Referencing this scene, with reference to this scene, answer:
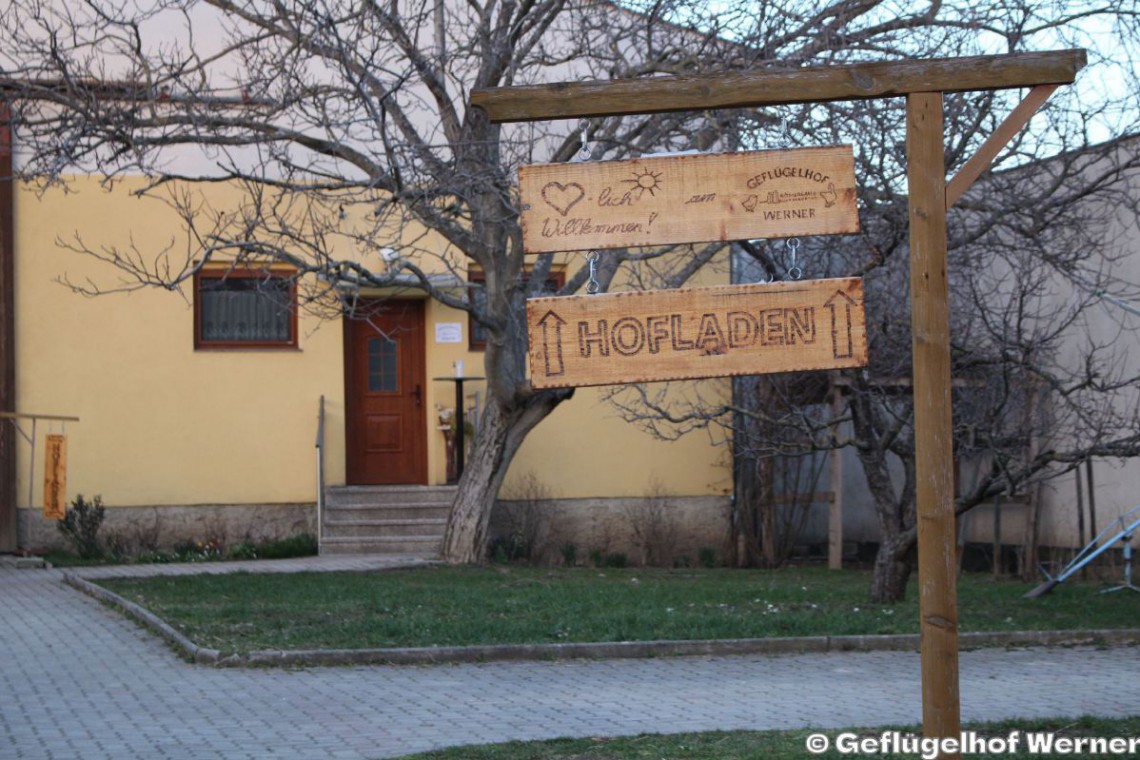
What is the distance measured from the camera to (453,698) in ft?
28.9

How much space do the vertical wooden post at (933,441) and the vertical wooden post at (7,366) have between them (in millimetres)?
13955

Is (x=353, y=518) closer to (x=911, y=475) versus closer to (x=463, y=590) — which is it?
(x=463, y=590)

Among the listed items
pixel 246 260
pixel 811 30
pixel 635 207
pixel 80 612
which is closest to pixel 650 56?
pixel 811 30

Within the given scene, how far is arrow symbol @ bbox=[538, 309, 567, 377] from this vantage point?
586cm

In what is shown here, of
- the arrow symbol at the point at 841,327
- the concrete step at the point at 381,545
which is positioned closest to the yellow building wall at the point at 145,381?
the concrete step at the point at 381,545

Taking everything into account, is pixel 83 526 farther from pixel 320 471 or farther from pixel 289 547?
pixel 320 471

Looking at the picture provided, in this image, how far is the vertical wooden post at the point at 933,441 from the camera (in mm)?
5719

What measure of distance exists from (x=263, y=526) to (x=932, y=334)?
13525 mm

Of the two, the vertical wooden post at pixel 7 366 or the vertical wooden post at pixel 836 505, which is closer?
the vertical wooden post at pixel 7 366

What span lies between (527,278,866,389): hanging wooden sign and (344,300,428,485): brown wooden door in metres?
13.3

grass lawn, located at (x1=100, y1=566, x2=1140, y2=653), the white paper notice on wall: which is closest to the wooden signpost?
grass lawn, located at (x1=100, y1=566, x2=1140, y2=653)

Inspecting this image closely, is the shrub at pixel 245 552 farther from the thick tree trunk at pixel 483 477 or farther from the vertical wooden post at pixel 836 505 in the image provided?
the vertical wooden post at pixel 836 505

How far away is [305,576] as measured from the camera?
15.1 metres

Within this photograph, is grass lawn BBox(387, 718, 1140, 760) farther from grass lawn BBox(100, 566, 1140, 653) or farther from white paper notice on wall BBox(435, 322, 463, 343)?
white paper notice on wall BBox(435, 322, 463, 343)
